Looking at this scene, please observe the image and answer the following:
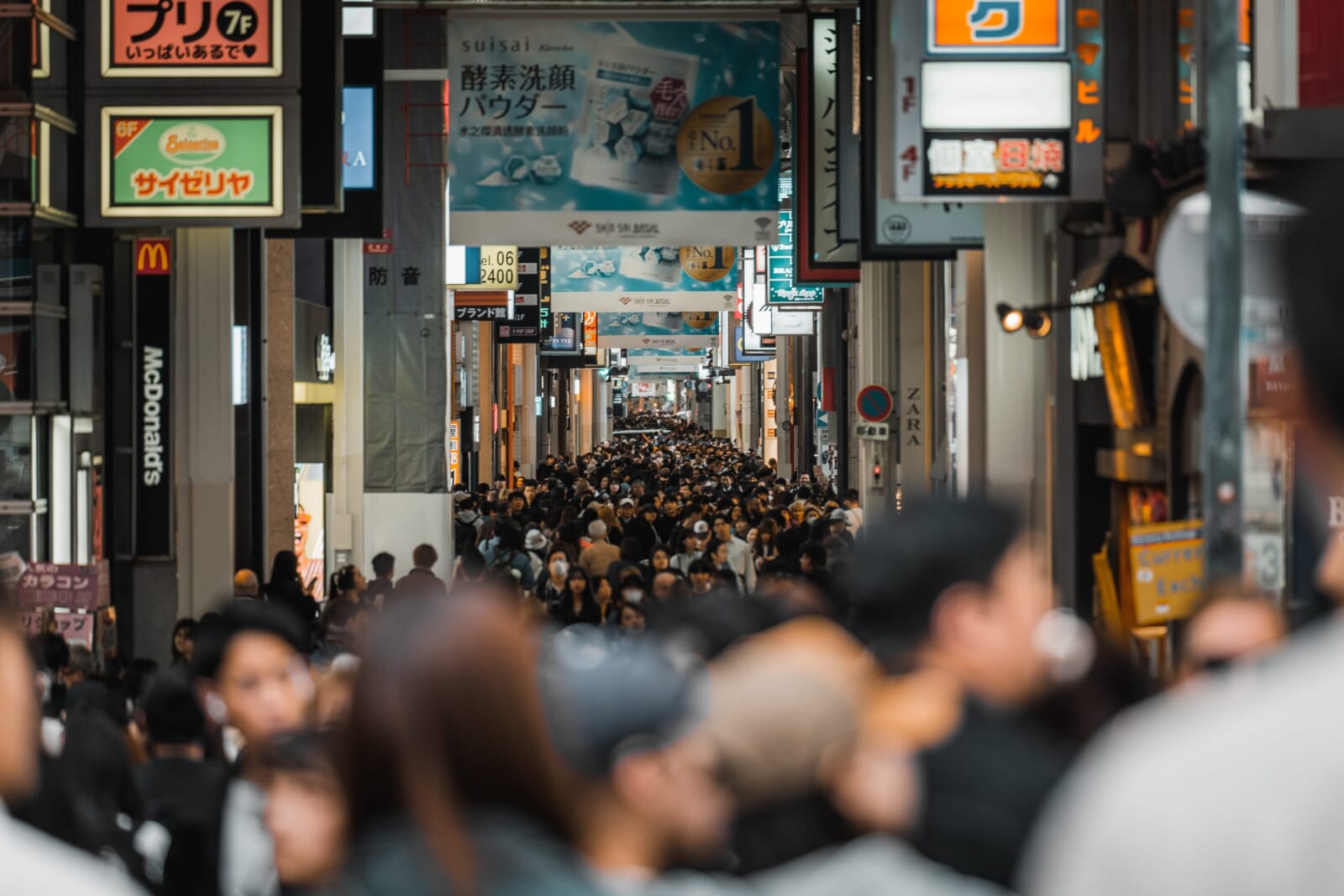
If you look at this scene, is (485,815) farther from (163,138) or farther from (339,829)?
(163,138)

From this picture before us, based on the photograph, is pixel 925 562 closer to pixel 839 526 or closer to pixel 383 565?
pixel 383 565

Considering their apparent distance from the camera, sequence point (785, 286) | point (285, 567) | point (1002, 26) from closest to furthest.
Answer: point (1002, 26)
point (285, 567)
point (785, 286)

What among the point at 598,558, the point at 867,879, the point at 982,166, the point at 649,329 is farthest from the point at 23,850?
the point at 649,329

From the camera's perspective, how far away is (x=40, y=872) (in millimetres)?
2008

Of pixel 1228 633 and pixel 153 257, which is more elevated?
pixel 153 257

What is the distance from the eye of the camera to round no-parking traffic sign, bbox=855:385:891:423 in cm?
2475

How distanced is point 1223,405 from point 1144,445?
20.6 feet

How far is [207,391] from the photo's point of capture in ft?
58.9

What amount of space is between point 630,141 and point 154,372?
A: 5.33 m

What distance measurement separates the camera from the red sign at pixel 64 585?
13.6m

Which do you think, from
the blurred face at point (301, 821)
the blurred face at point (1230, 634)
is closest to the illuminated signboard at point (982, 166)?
the blurred face at point (1230, 634)

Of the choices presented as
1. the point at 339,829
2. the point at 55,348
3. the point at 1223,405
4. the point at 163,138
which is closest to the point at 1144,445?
the point at 1223,405

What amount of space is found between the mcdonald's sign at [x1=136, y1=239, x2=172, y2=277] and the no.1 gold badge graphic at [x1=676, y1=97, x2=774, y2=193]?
205 inches

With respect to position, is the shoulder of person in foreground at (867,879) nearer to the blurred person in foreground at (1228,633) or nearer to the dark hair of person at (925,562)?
A: the dark hair of person at (925,562)
